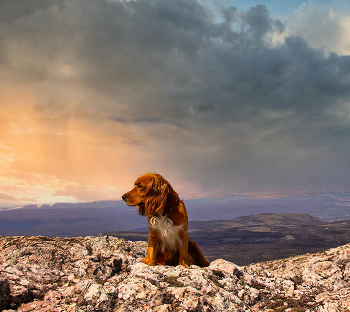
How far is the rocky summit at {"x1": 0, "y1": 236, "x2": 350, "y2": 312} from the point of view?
3566 millimetres

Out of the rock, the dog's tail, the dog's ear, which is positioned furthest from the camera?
the dog's tail

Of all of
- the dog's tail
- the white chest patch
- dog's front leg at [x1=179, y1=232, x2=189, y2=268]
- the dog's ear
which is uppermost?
the dog's ear

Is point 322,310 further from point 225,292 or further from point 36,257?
point 36,257

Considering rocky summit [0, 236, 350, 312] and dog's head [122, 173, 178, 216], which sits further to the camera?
dog's head [122, 173, 178, 216]

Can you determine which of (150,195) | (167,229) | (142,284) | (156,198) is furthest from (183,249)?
(142,284)

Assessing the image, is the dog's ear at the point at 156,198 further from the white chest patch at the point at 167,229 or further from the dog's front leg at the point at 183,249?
the dog's front leg at the point at 183,249

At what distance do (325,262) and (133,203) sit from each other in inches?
203

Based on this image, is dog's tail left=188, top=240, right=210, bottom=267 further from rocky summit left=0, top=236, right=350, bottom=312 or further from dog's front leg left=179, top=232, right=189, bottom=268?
rocky summit left=0, top=236, right=350, bottom=312

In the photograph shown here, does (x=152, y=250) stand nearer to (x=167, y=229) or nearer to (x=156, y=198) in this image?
(x=167, y=229)

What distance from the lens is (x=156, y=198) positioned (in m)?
5.77

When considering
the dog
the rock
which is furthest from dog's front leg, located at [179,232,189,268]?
the rock

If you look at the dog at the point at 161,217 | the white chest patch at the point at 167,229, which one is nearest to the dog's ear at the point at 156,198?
the dog at the point at 161,217

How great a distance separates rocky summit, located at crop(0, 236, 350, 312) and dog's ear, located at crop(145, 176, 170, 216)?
4.00 ft

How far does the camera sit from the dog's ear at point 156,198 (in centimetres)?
575
